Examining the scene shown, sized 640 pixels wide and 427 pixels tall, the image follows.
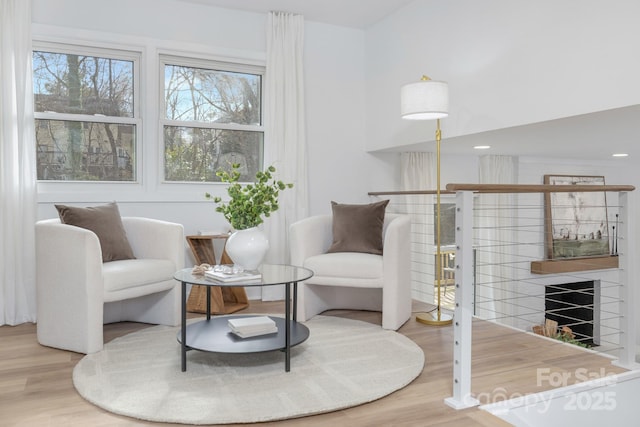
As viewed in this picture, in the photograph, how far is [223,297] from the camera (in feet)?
13.9

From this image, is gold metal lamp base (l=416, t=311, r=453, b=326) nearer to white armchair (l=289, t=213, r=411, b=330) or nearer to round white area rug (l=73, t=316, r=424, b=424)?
white armchair (l=289, t=213, r=411, b=330)

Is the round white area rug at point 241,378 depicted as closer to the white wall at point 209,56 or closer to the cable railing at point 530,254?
the white wall at point 209,56

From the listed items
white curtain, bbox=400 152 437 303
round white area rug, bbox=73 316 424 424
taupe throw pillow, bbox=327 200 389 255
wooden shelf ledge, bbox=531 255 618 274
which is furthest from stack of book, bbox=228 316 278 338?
wooden shelf ledge, bbox=531 255 618 274

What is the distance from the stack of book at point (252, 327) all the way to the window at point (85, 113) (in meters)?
2.03

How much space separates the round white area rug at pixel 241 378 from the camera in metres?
2.10

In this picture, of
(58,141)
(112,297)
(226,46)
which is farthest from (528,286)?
(58,141)

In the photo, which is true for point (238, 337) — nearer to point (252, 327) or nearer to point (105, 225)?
point (252, 327)

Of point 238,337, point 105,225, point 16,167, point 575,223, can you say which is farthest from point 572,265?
point 16,167

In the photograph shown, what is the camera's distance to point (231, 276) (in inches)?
103

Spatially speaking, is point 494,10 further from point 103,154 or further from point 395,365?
point 103,154

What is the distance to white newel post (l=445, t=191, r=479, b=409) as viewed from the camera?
218cm

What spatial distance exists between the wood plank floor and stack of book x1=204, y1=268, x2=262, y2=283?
0.79 metres

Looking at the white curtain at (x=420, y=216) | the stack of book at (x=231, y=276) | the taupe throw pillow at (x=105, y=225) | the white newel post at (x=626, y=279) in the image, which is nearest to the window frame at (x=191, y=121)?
the taupe throw pillow at (x=105, y=225)

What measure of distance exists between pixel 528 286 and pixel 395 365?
3921 millimetres
